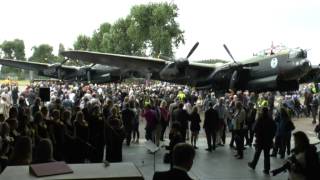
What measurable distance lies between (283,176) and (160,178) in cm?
691

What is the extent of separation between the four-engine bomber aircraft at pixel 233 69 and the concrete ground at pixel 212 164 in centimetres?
1069

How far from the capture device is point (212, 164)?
11.5 meters

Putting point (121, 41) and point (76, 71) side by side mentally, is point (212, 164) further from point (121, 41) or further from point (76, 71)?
point (121, 41)

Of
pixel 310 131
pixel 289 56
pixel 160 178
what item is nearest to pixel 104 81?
pixel 289 56

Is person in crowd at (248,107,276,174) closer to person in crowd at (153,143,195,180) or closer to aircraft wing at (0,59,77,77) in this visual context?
person in crowd at (153,143,195,180)

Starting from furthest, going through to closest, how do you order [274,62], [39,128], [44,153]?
[274,62] → [39,128] → [44,153]

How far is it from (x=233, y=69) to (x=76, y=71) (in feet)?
72.5

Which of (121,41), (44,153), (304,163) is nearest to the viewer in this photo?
(304,163)

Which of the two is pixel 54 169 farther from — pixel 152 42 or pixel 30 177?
pixel 152 42

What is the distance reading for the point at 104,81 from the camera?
40.8 meters

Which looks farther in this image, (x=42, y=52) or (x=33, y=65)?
(x=42, y=52)

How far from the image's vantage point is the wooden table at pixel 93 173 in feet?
11.5

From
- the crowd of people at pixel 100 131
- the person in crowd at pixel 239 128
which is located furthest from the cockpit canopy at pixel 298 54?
the person in crowd at pixel 239 128

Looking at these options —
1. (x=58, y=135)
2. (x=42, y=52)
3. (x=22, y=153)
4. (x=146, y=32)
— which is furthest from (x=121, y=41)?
(x=22, y=153)
